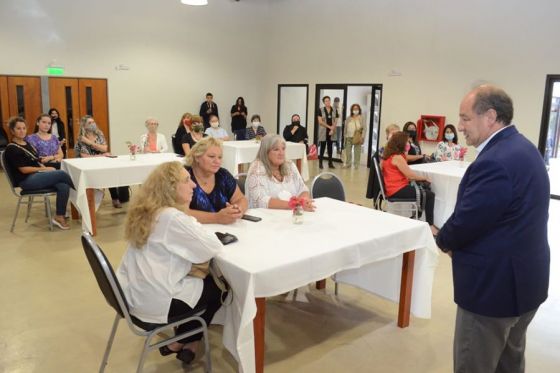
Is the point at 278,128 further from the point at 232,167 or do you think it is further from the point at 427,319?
the point at 427,319

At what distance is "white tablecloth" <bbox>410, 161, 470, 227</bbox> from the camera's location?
16.3ft

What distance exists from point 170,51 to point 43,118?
622 centimetres

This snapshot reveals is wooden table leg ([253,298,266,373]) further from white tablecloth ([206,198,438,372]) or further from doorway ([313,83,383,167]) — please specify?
doorway ([313,83,383,167])

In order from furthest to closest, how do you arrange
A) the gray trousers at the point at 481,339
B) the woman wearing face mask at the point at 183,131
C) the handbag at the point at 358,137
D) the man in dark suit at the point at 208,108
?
the man in dark suit at the point at 208,108
the handbag at the point at 358,137
the woman wearing face mask at the point at 183,131
the gray trousers at the point at 481,339

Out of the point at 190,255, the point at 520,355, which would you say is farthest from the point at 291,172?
the point at 520,355

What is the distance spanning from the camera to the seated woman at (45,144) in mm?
5504

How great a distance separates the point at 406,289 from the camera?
2.94 metres

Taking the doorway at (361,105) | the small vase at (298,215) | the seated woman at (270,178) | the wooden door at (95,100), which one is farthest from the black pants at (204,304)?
the wooden door at (95,100)

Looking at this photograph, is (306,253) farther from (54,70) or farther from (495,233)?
(54,70)

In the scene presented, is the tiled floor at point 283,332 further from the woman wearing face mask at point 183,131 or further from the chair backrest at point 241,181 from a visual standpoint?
the woman wearing face mask at point 183,131

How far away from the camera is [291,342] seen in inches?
111

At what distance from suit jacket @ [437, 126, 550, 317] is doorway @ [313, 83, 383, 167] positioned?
8918 mm

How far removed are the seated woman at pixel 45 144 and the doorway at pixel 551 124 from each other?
23.6ft

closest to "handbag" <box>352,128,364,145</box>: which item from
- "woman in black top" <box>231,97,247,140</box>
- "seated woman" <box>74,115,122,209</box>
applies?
"woman in black top" <box>231,97,247,140</box>
